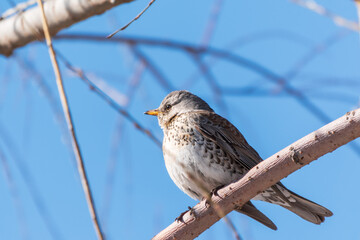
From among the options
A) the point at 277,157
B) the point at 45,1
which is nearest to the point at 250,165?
the point at 277,157

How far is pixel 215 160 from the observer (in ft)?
12.0

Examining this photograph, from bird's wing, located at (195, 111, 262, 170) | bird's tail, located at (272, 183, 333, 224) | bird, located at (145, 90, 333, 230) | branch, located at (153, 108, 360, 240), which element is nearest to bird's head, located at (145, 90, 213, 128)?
bird, located at (145, 90, 333, 230)

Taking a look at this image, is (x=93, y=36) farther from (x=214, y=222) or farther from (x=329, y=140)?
(x=329, y=140)

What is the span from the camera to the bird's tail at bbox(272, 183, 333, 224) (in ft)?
11.0

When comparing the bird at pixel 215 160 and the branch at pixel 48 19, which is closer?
the branch at pixel 48 19

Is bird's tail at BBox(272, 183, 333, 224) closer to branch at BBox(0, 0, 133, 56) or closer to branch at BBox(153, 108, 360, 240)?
branch at BBox(153, 108, 360, 240)

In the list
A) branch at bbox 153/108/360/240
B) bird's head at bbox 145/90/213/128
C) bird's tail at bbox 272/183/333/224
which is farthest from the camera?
bird's head at bbox 145/90/213/128

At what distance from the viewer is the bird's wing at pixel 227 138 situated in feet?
12.3

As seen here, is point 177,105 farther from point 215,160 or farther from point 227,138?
point 215,160

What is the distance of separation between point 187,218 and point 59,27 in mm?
1524

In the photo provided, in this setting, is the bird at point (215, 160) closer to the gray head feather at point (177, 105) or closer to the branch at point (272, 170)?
the gray head feather at point (177, 105)

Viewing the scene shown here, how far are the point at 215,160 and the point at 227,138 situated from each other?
348 mm

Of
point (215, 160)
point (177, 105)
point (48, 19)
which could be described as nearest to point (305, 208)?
point (215, 160)

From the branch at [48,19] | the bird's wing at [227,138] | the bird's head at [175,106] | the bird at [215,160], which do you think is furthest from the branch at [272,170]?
the bird's head at [175,106]
